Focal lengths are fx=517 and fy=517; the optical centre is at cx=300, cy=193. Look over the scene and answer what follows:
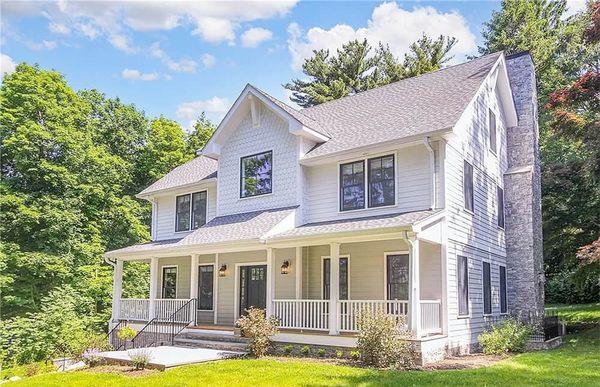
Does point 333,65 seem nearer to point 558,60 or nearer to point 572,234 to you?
point 558,60

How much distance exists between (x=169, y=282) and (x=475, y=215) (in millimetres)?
11922

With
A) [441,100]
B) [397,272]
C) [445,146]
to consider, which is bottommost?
[397,272]

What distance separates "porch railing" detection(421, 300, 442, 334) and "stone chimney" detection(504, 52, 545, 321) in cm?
585

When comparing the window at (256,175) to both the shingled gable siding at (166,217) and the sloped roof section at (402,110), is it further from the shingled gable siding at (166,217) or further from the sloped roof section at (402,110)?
the shingled gable siding at (166,217)

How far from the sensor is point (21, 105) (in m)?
25.4

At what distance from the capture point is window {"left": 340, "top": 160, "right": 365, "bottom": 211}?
14.5 metres

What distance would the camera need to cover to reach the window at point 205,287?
1853cm

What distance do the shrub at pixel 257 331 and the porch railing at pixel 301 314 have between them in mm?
701

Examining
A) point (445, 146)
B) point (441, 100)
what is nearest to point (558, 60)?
point (441, 100)

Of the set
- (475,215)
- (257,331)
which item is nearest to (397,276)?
(475,215)

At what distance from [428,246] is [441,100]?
14.9 ft

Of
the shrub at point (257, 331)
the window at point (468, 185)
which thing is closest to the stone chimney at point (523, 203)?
the window at point (468, 185)

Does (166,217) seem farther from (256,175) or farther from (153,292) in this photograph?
(256,175)

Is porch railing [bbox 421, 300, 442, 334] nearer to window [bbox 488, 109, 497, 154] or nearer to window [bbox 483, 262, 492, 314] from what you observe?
window [bbox 483, 262, 492, 314]
